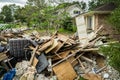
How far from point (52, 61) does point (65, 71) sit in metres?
1.28

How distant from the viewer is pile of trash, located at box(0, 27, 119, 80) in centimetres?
1045

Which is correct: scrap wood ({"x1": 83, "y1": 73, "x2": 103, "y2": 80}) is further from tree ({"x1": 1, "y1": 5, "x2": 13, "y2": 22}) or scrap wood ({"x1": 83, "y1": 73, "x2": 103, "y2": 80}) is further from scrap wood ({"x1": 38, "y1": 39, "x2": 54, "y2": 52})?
tree ({"x1": 1, "y1": 5, "x2": 13, "y2": 22})

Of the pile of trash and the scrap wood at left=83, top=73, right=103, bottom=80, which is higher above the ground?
the pile of trash

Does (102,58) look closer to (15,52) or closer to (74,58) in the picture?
(74,58)

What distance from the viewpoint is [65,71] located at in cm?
1052

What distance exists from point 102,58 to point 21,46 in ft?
13.9

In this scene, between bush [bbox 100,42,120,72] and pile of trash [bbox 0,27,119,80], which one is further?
pile of trash [bbox 0,27,119,80]

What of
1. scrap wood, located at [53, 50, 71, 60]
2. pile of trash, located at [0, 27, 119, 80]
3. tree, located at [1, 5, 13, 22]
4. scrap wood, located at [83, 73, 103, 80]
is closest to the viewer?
scrap wood, located at [83, 73, 103, 80]

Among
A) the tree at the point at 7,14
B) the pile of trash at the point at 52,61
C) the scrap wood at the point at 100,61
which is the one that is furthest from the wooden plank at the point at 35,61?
the tree at the point at 7,14

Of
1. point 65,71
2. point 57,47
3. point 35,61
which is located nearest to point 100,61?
point 65,71

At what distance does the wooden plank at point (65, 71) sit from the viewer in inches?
407

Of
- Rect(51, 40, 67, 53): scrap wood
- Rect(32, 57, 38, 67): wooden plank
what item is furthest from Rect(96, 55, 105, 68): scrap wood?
Rect(32, 57, 38, 67): wooden plank

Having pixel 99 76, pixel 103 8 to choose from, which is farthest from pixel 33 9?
pixel 99 76

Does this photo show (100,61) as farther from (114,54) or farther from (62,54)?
(114,54)
